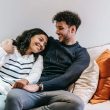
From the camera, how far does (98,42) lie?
2.68 m

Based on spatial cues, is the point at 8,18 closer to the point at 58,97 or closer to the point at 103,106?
the point at 58,97

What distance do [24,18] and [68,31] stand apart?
1.65 ft

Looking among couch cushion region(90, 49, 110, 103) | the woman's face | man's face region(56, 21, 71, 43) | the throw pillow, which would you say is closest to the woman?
the woman's face

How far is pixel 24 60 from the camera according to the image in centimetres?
228

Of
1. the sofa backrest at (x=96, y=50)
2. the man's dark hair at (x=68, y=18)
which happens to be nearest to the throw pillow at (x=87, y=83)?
the sofa backrest at (x=96, y=50)

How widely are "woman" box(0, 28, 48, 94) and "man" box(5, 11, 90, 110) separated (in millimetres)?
78

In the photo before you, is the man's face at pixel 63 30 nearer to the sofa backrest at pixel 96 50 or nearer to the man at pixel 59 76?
the man at pixel 59 76

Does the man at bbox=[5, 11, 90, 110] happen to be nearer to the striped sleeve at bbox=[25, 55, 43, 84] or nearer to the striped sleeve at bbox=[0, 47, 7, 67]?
the striped sleeve at bbox=[25, 55, 43, 84]

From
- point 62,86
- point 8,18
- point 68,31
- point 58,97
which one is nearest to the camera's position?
point 58,97

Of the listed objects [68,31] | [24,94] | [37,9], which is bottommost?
[24,94]

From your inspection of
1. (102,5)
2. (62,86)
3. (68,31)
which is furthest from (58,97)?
(102,5)

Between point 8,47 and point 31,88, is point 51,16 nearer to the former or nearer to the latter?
point 8,47

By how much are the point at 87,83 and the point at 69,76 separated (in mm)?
141

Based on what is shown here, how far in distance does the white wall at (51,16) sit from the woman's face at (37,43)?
0.35m
